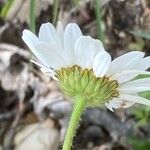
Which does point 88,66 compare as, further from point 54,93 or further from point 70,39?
point 54,93

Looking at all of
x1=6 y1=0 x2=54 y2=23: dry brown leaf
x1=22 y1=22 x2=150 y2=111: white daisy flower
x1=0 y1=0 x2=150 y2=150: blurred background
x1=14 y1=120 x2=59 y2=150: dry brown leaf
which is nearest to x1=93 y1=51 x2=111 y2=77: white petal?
x1=22 y1=22 x2=150 y2=111: white daisy flower

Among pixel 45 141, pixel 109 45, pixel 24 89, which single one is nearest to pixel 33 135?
pixel 45 141

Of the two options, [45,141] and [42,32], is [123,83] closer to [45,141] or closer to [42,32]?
[42,32]

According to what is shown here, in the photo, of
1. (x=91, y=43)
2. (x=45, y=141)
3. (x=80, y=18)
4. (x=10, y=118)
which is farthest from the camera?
(x=80, y=18)

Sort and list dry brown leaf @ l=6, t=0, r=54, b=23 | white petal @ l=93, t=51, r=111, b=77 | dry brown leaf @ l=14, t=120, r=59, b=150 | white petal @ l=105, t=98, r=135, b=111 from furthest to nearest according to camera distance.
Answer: dry brown leaf @ l=6, t=0, r=54, b=23, dry brown leaf @ l=14, t=120, r=59, b=150, white petal @ l=105, t=98, r=135, b=111, white petal @ l=93, t=51, r=111, b=77

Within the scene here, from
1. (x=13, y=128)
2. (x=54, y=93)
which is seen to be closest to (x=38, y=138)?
(x=13, y=128)

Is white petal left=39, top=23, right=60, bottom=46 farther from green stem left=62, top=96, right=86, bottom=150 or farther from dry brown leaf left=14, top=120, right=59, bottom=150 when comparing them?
dry brown leaf left=14, top=120, right=59, bottom=150
